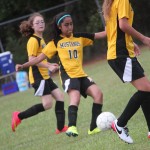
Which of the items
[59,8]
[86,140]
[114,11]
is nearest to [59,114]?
[86,140]

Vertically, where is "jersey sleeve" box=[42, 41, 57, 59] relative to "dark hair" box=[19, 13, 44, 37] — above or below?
above

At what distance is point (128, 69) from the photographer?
605 centimetres

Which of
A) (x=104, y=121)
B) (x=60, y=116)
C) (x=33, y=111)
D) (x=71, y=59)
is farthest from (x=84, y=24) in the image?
(x=104, y=121)

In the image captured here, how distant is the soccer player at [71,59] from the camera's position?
759 cm

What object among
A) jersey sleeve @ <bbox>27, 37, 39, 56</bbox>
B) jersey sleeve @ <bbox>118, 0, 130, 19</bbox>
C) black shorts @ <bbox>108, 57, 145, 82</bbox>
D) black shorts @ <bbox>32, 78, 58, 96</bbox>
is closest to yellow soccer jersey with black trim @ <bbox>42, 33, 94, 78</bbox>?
jersey sleeve @ <bbox>27, 37, 39, 56</bbox>

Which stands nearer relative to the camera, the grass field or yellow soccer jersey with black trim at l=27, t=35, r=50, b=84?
the grass field

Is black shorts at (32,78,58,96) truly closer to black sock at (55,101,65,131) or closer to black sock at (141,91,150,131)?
black sock at (55,101,65,131)

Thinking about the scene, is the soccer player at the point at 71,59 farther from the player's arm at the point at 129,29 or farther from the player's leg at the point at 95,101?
the player's arm at the point at 129,29

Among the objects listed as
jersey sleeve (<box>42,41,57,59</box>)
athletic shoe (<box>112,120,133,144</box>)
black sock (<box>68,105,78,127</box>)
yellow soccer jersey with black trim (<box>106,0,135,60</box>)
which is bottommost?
black sock (<box>68,105,78,127</box>)

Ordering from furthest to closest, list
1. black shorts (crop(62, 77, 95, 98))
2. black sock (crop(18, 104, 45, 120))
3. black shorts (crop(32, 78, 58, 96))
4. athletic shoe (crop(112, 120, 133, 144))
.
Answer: black sock (crop(18, 104, 45, 120)), black shorts (crop(32, 78, 58, 96)), black shorts (crop(62, 77, 95, 98)), athletic shoe (crop(112, 120, 133, 144))

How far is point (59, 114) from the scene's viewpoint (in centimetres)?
876

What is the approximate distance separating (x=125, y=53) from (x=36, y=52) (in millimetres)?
2771

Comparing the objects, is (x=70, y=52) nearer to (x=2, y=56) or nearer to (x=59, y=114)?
(x=59, y=114)

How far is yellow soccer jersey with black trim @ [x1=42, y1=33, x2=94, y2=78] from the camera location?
768 cm
